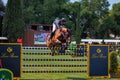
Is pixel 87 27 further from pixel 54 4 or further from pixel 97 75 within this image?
pixel 97 75

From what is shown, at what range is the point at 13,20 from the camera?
1992 inches

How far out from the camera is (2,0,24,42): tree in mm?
49625

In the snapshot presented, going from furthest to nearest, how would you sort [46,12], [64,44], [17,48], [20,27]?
[46,12] < [20,27] < [64,44] < [17,48]

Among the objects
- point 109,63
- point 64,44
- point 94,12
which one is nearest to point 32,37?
point 94,12

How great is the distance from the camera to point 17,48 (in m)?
13.4

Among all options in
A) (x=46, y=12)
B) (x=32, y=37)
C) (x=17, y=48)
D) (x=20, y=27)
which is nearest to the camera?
(x=17, y=48)

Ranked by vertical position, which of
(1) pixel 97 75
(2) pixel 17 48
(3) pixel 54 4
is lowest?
(1) pixel 97 75

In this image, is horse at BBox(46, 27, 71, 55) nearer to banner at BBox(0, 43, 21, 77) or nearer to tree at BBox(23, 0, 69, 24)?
banner at BBox(0, 43, 21, 77)

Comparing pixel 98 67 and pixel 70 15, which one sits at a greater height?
pixel 70 15

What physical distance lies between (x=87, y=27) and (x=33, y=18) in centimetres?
1128

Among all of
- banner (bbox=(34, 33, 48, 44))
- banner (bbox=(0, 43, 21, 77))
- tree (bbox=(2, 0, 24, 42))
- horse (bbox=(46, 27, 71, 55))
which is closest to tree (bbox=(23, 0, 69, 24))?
banner (bbox=(34, 33, 48, 44))

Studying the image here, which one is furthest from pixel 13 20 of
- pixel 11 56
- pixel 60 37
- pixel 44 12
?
pixel 11 56

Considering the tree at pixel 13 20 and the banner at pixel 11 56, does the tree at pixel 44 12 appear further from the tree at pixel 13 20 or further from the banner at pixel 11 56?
the banner at pixel 11 56

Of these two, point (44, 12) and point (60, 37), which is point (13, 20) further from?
point (60, 37)
